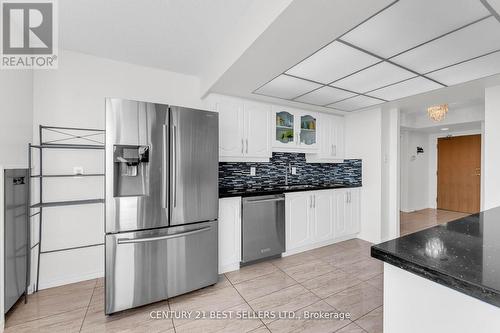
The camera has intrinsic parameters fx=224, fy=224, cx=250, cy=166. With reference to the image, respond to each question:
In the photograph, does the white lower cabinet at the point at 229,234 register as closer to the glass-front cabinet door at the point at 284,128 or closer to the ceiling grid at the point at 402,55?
the glass-front cabinet door at the point at 284,128

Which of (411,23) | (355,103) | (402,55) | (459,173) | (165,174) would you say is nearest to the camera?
(411,23)

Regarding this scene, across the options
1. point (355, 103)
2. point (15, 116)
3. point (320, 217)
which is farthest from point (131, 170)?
point (355, 103)

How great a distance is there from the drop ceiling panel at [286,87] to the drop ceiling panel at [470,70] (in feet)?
4.03

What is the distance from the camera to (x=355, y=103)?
3.38 m

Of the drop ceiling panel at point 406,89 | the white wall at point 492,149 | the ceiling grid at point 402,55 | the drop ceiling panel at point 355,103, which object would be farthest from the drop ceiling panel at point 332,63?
the white wall at point 492,149

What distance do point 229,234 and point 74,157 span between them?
1.93m

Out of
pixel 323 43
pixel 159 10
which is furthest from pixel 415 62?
pixel 159 10

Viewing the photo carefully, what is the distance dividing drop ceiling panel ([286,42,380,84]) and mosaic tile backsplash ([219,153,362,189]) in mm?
1544

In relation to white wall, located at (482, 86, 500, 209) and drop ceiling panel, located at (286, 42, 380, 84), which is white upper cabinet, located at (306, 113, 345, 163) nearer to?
drop ceiling panel, located at (286, 42, 380, 84)

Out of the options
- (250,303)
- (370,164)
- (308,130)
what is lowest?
(250,303)

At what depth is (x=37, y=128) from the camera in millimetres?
2324

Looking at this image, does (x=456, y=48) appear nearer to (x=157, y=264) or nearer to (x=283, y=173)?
(x=283, y=173)

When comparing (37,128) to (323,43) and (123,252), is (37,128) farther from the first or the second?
(323,43)

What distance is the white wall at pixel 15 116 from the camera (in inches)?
71.5
